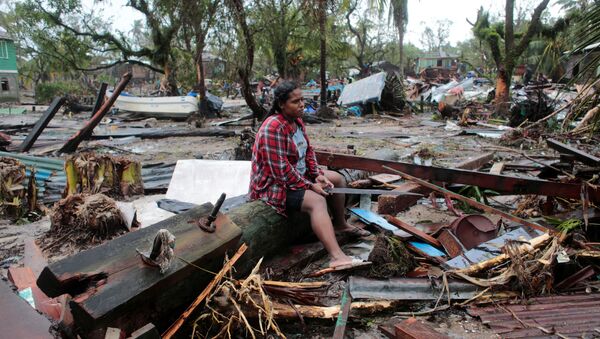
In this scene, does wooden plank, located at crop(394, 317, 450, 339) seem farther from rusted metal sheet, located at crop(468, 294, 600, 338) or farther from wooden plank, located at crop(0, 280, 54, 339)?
wooden plank, located at crop(0, 280, 54, 339)

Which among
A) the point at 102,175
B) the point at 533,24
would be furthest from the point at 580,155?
the point at 533,24

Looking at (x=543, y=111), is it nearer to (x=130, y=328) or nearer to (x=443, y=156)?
(x=443, y=156)

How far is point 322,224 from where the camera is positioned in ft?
10.7

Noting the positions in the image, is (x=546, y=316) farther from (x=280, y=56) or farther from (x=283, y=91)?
(x=280, y=56)

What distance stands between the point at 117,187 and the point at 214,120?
11920mm

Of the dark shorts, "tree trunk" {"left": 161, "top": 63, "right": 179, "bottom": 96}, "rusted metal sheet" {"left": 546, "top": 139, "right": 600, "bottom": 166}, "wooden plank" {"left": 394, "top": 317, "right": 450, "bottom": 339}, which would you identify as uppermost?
"tree trunk" {"left": 161, "top": 63, "right": 179, "bottom": 96}

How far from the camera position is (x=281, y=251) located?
357 cm

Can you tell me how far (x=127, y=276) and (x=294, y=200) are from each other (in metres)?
1.61

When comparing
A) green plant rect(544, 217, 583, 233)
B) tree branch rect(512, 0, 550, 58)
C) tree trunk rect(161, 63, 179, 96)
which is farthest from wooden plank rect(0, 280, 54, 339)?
tree trunk rect(161, 63, 179, 96)

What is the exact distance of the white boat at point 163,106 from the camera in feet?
58.6

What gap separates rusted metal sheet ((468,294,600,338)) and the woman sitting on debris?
1055mm

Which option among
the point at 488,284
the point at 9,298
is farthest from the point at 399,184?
the point at 9,298

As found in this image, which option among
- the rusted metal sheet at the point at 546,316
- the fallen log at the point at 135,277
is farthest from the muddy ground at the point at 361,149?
the fallen log at the point at 135,277

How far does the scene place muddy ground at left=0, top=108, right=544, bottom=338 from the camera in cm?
260
